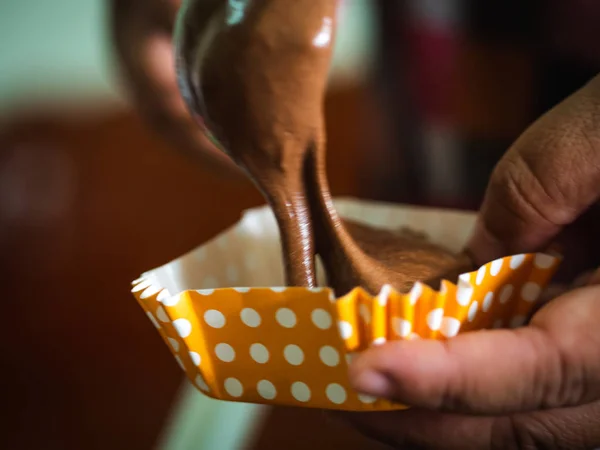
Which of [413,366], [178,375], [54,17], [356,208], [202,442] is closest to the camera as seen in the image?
[413,366]

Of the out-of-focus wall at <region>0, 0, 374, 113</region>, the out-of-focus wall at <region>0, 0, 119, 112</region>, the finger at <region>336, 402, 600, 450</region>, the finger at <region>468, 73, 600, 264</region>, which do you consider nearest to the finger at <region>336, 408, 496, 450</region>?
the finger at <region>336, 402, 600, 450</region>

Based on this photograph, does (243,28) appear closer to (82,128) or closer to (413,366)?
(413,366)

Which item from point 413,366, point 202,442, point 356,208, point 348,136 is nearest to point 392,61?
point 348,136

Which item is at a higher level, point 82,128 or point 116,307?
point 82,128

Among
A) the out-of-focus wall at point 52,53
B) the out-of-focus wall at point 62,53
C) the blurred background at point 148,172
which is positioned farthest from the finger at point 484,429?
the out-of-focus wall at point 52,53

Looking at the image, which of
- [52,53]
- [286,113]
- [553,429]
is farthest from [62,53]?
[553,429]

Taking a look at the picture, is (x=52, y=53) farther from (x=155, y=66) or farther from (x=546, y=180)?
(x=546, y=180)

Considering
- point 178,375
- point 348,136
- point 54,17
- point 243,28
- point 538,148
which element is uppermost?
point 54,17

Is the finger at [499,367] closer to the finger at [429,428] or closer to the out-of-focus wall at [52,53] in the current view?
the finger at [429,428]
